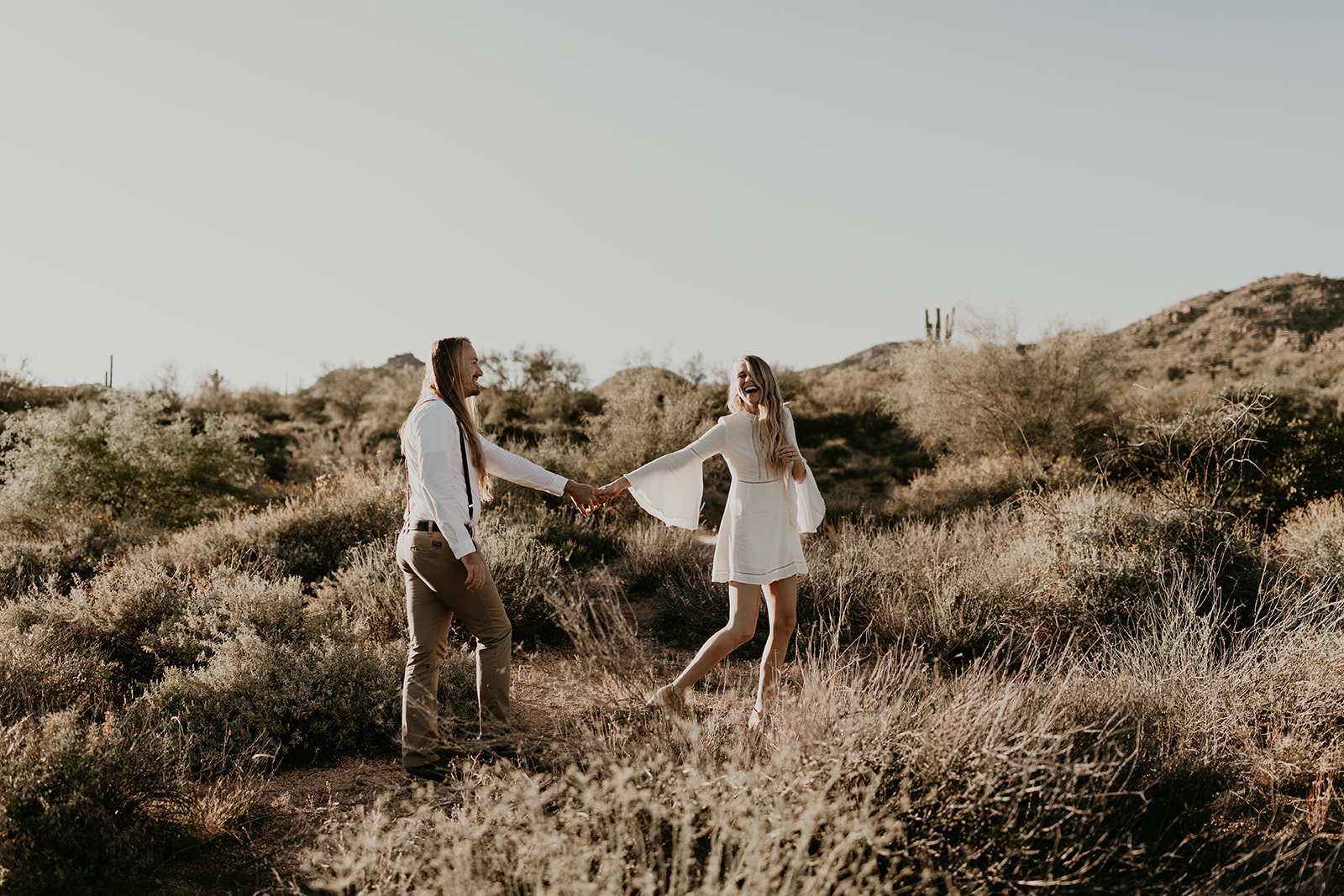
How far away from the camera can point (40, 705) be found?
12.6 ft

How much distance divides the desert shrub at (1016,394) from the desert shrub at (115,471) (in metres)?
15.6

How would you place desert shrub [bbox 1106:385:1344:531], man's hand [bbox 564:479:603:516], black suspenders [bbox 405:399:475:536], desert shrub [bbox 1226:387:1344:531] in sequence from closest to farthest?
black suspenders [bbox 405:399:475:536] < man's hand [bbox 564:479:603:516] < desert shrub [bbox 1106:385:1344:531] < desert shrub [bbox 1226:387:1344:531]

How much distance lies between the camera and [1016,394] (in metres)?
17.5

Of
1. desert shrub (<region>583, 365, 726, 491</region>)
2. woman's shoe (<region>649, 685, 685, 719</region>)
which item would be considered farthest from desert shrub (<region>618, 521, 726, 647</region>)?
desert shrub (<region>583, 365, 726, 491</region>)

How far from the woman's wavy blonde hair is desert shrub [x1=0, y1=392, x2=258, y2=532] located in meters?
9.84

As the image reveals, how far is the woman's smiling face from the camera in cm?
385

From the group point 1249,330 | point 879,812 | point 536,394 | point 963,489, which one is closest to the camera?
point 879,812

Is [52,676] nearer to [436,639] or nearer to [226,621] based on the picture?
[226,621]

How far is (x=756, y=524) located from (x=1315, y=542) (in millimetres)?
6761

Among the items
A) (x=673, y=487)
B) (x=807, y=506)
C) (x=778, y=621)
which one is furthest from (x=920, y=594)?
(x=673, y=487)

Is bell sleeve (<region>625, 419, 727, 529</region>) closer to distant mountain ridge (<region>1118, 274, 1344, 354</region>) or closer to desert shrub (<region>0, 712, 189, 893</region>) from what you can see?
desert shrub (<region>0, 712, 189, 893</region>)

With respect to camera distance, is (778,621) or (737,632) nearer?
(737,632)

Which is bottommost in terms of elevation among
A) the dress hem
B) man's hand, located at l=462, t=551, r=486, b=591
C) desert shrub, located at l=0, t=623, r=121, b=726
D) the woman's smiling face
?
desert shrub, located at l=0, t=623, r=121, b=726

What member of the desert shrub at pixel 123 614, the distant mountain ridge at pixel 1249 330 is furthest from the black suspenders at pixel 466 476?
the distant mountain ridge at pixel 1249 330
